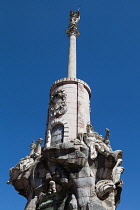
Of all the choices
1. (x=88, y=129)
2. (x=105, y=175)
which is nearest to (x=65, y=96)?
(x=88, y=129)

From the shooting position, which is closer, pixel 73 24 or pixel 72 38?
pixel 72 38

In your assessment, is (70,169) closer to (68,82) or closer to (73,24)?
(68,82)

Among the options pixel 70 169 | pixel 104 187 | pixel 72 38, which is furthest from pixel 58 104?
pixel 72 38

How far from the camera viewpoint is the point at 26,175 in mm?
17594

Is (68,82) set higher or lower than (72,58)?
lower

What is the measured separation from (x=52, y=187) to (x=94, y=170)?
265cm

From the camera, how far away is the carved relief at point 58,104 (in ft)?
66.2

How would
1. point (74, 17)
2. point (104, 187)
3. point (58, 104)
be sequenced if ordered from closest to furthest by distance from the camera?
point (104, 187) < point (58, 104) < point (74, 17)

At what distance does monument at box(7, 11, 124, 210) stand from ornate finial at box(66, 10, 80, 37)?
10.6 meters

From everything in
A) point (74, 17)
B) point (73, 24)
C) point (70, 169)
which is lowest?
point (70, 169)

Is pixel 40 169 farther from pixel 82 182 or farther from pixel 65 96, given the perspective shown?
pixel 65 96

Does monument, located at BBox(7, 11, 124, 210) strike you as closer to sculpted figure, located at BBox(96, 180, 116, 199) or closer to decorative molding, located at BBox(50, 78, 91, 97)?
sculpted figure, located at BBox(96, 180, 116, 199)

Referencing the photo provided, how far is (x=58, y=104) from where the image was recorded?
2050 cm

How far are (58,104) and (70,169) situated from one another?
18.8 feet
